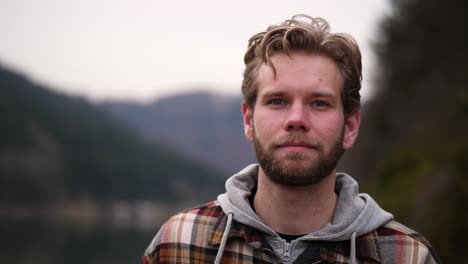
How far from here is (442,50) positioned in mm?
23969

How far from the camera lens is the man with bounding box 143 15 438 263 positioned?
3578 millimetres

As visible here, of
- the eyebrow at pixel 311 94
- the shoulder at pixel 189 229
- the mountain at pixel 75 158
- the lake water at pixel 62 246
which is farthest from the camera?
the mountain at pixel 75 158

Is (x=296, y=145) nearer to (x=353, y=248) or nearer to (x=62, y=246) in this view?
(x=353, y=248)

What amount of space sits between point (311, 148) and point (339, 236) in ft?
1.65

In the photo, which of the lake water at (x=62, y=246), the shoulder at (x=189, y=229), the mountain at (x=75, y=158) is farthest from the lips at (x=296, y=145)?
the mountain at (x=75, y=158)

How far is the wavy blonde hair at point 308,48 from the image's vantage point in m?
3.68

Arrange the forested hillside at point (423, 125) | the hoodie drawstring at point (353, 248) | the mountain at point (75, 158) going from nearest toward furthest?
1. the hoodie drawstring at point (353, 248)
2. the forested hillside at point (423, 125)
3. the mountain at point (75, 158)

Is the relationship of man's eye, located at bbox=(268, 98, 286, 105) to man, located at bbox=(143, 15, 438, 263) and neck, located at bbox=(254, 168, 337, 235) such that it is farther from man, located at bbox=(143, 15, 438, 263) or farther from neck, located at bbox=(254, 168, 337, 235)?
neck, located at bbox=(254, 168, 337, 235)

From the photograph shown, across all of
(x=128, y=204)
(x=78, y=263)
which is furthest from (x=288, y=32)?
(x=128, y=204)

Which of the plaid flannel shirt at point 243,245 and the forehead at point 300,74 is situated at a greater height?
the forehead at point 300,74

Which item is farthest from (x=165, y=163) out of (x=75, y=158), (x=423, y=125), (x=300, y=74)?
(x=300, y=74)

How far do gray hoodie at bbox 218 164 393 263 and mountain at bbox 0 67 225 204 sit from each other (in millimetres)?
112342

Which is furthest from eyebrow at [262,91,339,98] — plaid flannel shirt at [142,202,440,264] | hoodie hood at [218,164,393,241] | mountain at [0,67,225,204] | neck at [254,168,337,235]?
mountain at [0,67,225,204]

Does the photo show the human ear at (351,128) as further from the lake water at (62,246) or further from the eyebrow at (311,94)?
the lake water at (62,246)
